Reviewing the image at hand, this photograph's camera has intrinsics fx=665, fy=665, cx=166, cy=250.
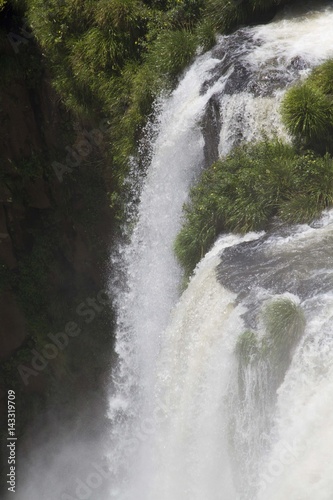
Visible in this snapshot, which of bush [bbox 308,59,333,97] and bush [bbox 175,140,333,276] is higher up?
bush [bbox 308,59,333,97]

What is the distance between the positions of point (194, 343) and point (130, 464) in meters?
4.02

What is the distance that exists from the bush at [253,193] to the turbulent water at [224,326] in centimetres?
25

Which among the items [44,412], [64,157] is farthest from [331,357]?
[44,412]

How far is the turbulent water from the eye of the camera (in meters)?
5.67

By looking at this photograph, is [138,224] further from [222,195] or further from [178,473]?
[178,473]

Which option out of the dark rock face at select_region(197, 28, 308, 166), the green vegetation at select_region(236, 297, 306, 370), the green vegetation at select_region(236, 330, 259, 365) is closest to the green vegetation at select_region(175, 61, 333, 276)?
the dark rock face at select_region(197, 28, 308, 166)

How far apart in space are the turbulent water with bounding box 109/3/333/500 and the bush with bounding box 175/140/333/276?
0.25 m

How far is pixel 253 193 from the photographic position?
8227 mm

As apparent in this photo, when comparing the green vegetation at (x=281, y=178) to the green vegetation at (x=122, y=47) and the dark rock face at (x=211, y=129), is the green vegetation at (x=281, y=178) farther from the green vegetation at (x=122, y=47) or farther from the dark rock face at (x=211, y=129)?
the green vegetation at (x=122, y=47)

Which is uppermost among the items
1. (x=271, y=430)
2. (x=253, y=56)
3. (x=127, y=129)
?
Answer: (x=253, y=56)

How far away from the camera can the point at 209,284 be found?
291 inches

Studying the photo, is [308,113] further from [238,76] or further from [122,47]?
[122,47]

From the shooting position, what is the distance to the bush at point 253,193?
782 cm

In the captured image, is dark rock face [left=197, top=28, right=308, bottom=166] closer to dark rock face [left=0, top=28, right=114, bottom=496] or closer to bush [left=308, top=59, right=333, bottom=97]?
bush [left=308, top=59, right=333, bottom=97]
